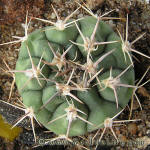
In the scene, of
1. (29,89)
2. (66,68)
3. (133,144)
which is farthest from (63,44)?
(133,144)

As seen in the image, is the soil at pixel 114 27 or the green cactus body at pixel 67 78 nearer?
the green cactus body at pixel 67 78

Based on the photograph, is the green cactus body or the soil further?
the soil

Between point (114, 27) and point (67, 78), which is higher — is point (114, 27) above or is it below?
above

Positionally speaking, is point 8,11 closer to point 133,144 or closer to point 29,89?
point 29,89

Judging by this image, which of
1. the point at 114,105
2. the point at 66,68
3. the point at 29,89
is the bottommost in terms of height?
the point at 114,105
